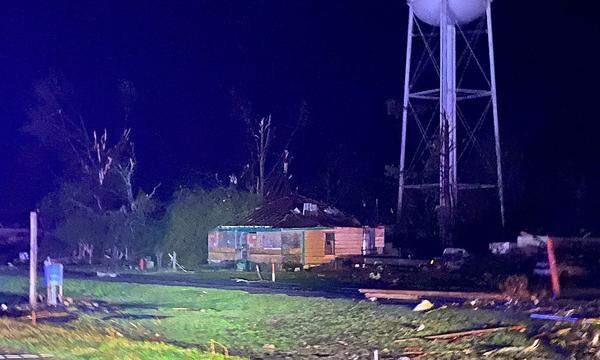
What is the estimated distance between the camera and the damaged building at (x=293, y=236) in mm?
44531

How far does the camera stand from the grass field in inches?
626

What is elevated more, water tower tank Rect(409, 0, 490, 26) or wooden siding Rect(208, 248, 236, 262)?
water tower tank Rect(409, 0, 490, 26)

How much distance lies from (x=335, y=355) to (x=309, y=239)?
93.5 ft

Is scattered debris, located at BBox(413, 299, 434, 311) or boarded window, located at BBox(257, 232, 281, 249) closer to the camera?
scattered debris, located at BBox(413, 299, 434, 311)

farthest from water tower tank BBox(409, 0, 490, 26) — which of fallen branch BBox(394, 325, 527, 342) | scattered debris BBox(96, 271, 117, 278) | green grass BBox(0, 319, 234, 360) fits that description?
green grass BBox(0, 319, 234, 360)

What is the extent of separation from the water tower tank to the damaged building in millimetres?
12324

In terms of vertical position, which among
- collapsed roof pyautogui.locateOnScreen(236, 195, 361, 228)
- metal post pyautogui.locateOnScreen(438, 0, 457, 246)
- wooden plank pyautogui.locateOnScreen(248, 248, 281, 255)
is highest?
metal post pyautogui.locateOnScreen(438, 0, 457, 246)

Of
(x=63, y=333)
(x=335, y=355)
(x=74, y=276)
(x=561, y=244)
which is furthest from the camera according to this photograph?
(x=74, y=276)

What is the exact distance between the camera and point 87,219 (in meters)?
56.2

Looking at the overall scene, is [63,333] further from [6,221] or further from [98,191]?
[6,221]

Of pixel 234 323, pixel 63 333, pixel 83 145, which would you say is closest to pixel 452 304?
pixel 234 323

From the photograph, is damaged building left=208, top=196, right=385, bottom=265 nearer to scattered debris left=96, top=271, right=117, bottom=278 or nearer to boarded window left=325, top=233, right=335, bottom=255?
boarded window left=325, top=233, right=335, bottom=255

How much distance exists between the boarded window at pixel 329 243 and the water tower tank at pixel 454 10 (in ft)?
41.3

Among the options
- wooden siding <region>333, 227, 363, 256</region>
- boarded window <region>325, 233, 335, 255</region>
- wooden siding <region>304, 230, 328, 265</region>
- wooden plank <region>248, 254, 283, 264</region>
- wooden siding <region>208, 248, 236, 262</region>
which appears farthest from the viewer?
wooden siding <region>208, 248, 236, 262</region>
